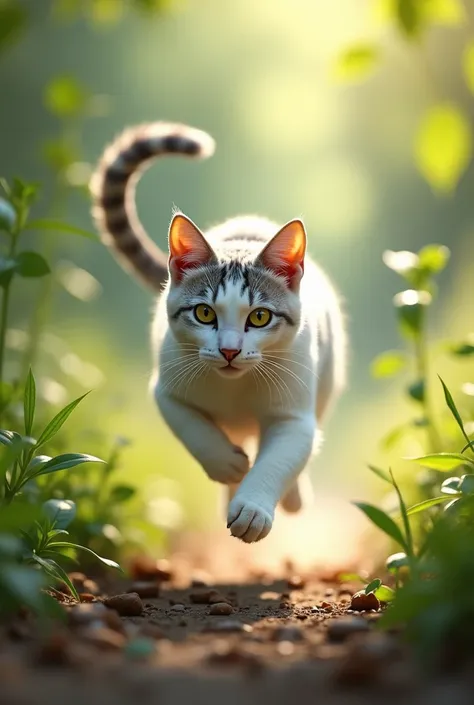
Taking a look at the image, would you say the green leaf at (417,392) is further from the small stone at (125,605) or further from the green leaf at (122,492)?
the small stone at (125,605)

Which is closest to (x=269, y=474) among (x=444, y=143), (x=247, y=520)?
(x=247, y=520)

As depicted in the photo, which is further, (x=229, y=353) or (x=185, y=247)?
(x=185, y=247)

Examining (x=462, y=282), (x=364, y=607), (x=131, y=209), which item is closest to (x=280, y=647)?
(x=364, y=607)

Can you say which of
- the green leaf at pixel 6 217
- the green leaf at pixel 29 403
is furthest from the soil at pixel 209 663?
the green leaf at pixel 6 217

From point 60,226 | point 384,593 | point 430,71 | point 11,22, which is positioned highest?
point 60,226

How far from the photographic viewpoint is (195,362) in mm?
2779

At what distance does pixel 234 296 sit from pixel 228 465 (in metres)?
0.54

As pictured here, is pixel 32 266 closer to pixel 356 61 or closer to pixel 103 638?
pixel 356 61

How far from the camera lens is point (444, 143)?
5.65 feet

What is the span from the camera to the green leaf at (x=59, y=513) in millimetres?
2211

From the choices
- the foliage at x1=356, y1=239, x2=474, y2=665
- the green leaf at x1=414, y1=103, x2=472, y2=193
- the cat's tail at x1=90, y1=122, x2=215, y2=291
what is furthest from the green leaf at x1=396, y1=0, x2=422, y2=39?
the cat's tail at x1=90, y1=122, x2=215, y2=291

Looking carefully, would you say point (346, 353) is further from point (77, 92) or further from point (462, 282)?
point (462, 282)

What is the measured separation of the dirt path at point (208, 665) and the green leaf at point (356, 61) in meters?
1.16

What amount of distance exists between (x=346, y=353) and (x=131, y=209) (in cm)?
123
